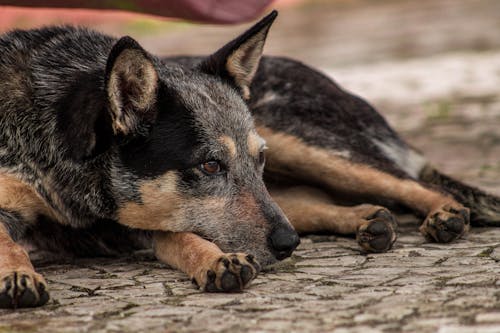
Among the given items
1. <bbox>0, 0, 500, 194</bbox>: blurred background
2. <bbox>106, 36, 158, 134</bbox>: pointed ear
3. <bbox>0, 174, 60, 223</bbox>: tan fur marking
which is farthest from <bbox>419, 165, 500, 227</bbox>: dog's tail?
<bbox>0, 174, 60, 223</bbox>: tan fur marking

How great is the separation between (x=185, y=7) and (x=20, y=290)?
3.55 m

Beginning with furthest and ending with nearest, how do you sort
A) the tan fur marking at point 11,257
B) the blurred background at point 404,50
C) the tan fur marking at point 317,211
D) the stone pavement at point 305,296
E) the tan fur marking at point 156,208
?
the blurred background at point 404,50 < the tan fur marking at point 317,211 < the tan fur marking at point 156,208 < the tan fur marking at point 11,257 < the stone pavement at point 305,296

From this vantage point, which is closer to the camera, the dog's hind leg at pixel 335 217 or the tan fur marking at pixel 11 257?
the tan fur marking at pixel 11 257

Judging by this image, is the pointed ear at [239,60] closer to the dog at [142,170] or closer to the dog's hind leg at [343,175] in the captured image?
the dog at [142,170]

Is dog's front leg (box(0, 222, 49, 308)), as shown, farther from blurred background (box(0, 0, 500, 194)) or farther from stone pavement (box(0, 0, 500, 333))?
blurred background (box(0, 0, 500, 194))

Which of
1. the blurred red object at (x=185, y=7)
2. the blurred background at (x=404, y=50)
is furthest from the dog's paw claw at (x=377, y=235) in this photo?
the blurred red object at (x=185, y=7)

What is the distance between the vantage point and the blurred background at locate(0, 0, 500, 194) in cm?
946

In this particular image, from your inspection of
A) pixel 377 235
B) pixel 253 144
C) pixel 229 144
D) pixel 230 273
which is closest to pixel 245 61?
pixel 253 144

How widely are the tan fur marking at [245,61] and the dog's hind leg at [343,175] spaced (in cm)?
56

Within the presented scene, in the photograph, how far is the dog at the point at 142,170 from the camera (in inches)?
195

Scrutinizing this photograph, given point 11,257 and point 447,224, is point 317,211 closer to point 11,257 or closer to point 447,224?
point 447,224

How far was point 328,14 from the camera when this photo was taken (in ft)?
79.9

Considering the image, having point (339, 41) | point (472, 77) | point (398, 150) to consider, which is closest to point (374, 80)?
point (472, 77)

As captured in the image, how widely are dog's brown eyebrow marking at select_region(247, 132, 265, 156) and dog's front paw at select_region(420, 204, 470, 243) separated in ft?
4.08
